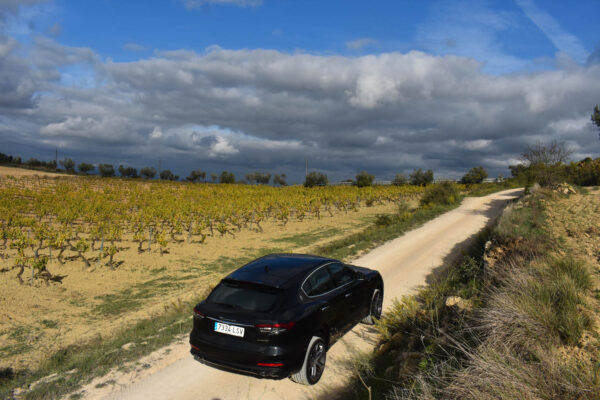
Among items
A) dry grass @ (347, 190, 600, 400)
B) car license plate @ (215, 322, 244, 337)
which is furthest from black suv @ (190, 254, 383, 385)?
dry grass @ (347, 190, 600, 400)

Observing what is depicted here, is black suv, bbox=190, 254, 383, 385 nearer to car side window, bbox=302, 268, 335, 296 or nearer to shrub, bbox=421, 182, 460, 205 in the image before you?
car side window, bbox=302, 268, 335, 296

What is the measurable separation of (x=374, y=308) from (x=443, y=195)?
27.7 m

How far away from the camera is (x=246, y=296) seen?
4.85 meters

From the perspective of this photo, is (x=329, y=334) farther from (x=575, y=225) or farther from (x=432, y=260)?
(x=575, y=225)

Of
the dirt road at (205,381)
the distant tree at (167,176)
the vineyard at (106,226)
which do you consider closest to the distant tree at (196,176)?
the distant tree at (167,176)

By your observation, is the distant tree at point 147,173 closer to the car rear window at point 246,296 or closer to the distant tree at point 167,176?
the distant tree at point 167,176

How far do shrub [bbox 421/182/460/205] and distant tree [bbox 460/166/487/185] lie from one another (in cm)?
3873

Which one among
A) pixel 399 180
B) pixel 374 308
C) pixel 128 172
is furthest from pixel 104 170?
pixel 374 308

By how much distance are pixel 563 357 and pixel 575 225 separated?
8.96m

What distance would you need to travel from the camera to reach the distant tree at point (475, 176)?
6819 centimetres

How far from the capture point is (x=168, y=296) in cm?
1210

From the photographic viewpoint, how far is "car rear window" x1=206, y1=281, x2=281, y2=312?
15.4ft

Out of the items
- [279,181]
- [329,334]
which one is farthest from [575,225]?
[279,181]

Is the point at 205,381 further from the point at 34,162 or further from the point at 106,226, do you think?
the point at 34,162
